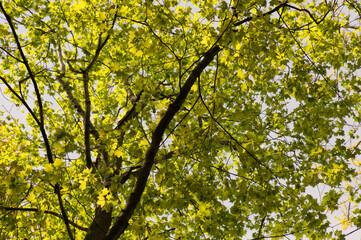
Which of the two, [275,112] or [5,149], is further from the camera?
[5,149]

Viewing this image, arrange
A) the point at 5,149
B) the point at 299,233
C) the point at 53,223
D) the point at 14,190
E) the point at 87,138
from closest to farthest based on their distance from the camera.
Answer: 1. the point at 14,190
2. the point at 299,233
3. the point at 87,138
4. the point at 53,223
5. the point at 5,149

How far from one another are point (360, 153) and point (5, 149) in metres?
9.11

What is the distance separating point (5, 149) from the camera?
324 inches

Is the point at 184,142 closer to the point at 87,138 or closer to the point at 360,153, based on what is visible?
the point at 87,138

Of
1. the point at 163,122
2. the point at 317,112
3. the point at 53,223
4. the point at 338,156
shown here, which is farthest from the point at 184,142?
the point at 53,223

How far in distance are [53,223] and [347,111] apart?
766cm

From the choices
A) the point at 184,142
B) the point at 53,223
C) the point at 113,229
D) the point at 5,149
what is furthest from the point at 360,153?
the point at 5,149

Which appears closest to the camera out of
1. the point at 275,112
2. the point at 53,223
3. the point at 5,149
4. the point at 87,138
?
the point at 87,138

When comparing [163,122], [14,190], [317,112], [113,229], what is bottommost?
[113,229]

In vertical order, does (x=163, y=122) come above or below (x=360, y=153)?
below

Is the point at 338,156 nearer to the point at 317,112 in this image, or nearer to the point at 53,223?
the point at 317,112

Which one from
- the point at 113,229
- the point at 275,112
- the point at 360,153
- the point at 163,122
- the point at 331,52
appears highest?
the point at 331,52

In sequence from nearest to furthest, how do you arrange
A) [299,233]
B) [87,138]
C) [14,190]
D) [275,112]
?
[14,190] < [299,233] < [87,138] < [275,112]

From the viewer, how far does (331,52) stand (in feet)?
21.5
